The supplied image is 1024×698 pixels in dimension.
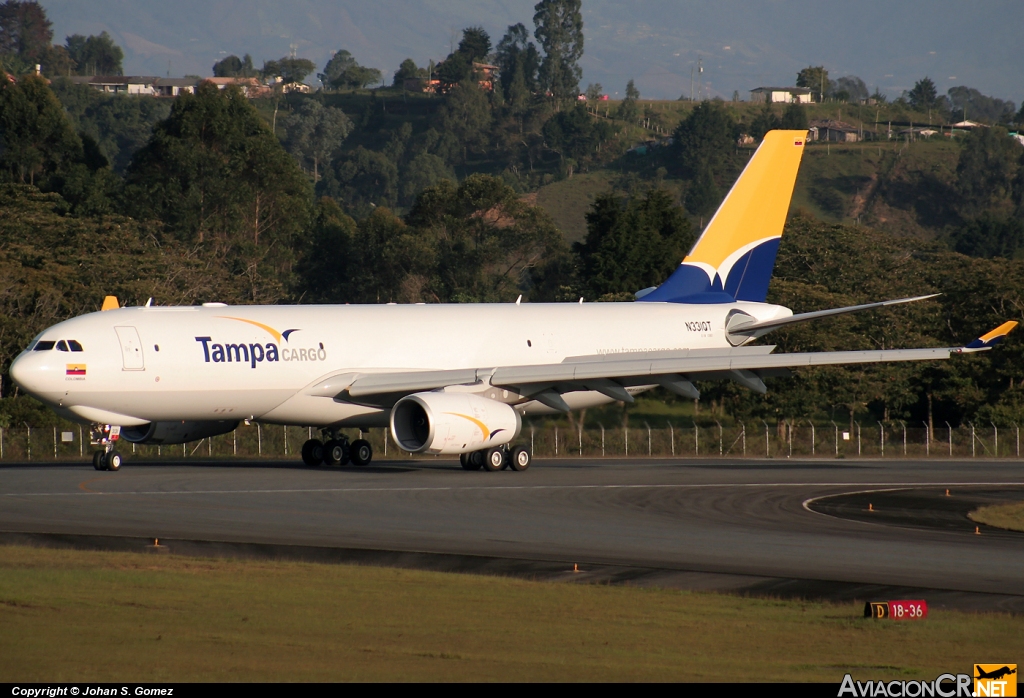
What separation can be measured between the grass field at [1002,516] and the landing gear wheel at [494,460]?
1298 centimetres

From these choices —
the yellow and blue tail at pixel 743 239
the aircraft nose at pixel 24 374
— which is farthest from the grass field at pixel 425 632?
the yellow and blue tail at pixel 743 239

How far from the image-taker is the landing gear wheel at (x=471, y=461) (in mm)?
35938

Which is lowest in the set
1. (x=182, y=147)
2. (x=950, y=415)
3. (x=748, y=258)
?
(x=950, y=415)

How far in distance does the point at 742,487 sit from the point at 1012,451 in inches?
824

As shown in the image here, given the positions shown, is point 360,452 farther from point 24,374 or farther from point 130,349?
point 24,374

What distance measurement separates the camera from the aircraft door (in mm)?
31516

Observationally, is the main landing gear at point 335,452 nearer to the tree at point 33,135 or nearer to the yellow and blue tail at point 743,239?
the yellow and blue tail at point 743,239

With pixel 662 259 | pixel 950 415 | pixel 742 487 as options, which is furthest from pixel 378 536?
pixel 662 259

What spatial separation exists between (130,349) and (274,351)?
3585 mm

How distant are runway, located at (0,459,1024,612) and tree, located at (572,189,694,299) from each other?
156 ft

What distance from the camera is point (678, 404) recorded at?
183 feet

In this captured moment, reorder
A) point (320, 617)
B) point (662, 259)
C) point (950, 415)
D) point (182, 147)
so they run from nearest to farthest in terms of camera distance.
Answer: point (320, 617), point (950, 415), point (662, 259), point (182, 147)

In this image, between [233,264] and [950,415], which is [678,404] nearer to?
[950,415]

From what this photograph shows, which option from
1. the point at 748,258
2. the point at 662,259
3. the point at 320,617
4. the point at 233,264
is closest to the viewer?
the point at 320,617
